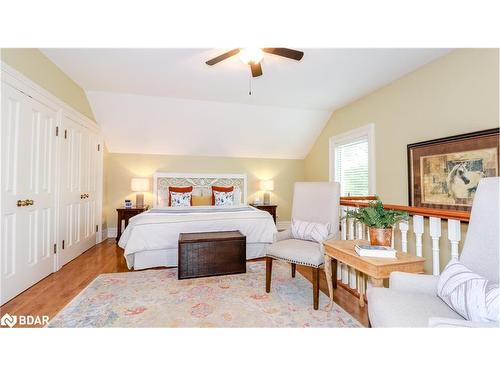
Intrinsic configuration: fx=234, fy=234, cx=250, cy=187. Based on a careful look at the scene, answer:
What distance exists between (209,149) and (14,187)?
143 inches

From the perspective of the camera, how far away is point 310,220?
108 inches

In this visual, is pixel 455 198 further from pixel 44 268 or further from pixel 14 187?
pixel 44 268

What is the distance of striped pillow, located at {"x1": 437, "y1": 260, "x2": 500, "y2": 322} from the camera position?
103cm

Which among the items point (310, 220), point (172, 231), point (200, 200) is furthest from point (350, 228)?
point (200, 200)

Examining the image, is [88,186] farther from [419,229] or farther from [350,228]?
[419,229]

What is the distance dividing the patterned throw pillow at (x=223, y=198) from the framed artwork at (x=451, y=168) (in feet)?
10.9

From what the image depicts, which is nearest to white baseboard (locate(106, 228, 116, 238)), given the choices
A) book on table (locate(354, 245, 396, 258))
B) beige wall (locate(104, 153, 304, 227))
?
beige wall (locate(104, 153, 304, 227))

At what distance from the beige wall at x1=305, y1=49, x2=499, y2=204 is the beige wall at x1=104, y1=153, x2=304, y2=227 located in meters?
2.09

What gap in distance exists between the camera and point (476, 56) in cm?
245

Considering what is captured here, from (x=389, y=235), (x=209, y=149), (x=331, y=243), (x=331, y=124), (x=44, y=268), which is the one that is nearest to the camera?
(x=389, y=235)

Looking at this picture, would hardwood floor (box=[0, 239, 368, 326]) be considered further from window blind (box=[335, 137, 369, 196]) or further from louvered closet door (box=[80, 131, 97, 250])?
window blind (box=[335, 137, 369, 196])

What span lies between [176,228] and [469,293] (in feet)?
9.80
